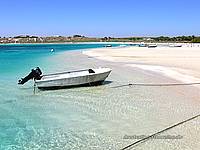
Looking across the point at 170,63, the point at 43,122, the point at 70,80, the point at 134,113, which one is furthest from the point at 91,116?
the point at 170,63

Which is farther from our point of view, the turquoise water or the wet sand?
the turquoise water

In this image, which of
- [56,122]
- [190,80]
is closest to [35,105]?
[56,122]

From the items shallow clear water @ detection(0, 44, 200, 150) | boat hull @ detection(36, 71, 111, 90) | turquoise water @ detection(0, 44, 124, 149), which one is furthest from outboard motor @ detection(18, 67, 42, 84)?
turquoise water @ detection(0, 44, 124, 149)

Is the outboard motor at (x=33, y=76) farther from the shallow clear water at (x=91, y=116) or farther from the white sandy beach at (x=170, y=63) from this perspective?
the white sandy beach at (x=170, y=63)

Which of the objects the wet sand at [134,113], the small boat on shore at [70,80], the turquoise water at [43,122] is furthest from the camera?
the small boat on shore at [70,80]

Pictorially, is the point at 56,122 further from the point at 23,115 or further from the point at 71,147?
the point at 71,147

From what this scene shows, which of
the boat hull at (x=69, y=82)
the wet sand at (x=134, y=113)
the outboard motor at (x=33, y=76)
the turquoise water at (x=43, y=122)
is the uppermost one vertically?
the outboard motor at (x=33, y=76)

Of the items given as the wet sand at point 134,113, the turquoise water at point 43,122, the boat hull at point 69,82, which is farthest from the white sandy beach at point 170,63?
the turquoise water at point 43,122

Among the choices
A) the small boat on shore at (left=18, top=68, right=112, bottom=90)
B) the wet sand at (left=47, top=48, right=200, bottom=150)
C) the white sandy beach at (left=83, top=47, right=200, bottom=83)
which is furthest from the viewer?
the white sandy beach at (left=83, top=47, right=200, bottom=83)

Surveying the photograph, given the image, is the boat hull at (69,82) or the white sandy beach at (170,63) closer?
the boat hull at (69,82)

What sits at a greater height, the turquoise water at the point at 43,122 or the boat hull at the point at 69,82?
the boat hull at the point at 69,82

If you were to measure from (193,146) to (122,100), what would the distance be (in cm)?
690

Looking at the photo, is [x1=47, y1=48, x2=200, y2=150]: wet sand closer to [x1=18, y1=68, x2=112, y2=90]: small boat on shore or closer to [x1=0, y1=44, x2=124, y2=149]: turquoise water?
[x1=0, y1=44, x2=124, y2=149]: turquoise water

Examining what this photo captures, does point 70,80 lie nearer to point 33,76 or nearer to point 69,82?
point 69,82
